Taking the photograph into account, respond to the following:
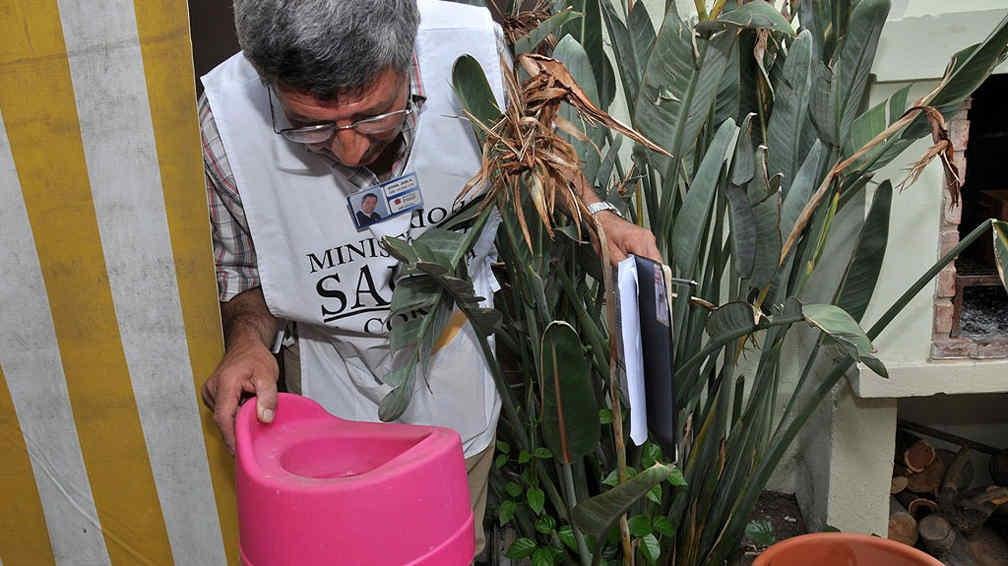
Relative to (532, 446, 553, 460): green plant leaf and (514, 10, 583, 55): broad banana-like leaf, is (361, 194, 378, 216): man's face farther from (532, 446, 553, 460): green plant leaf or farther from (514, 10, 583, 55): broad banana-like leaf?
(532, 446, 553, 460): green plant leaf

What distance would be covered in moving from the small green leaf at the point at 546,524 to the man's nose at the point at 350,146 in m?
0.75

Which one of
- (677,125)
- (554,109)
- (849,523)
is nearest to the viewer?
(554,109)

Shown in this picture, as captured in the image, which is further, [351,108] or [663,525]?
[663,525]

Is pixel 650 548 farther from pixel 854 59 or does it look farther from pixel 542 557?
pixel 854 59

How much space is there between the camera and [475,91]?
1148 mm

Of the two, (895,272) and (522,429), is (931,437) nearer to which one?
(895,272)

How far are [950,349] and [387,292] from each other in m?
1.13

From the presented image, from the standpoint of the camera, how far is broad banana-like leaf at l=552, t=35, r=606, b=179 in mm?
1253

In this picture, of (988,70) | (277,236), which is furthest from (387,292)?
(988,70)

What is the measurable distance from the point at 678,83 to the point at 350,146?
0.47 meters

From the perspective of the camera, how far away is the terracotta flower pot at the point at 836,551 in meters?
1.41

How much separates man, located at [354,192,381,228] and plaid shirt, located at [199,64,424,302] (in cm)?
2

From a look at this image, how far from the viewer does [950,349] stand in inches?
66.7

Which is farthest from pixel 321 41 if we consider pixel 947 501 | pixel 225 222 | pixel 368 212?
pixel 947 501
